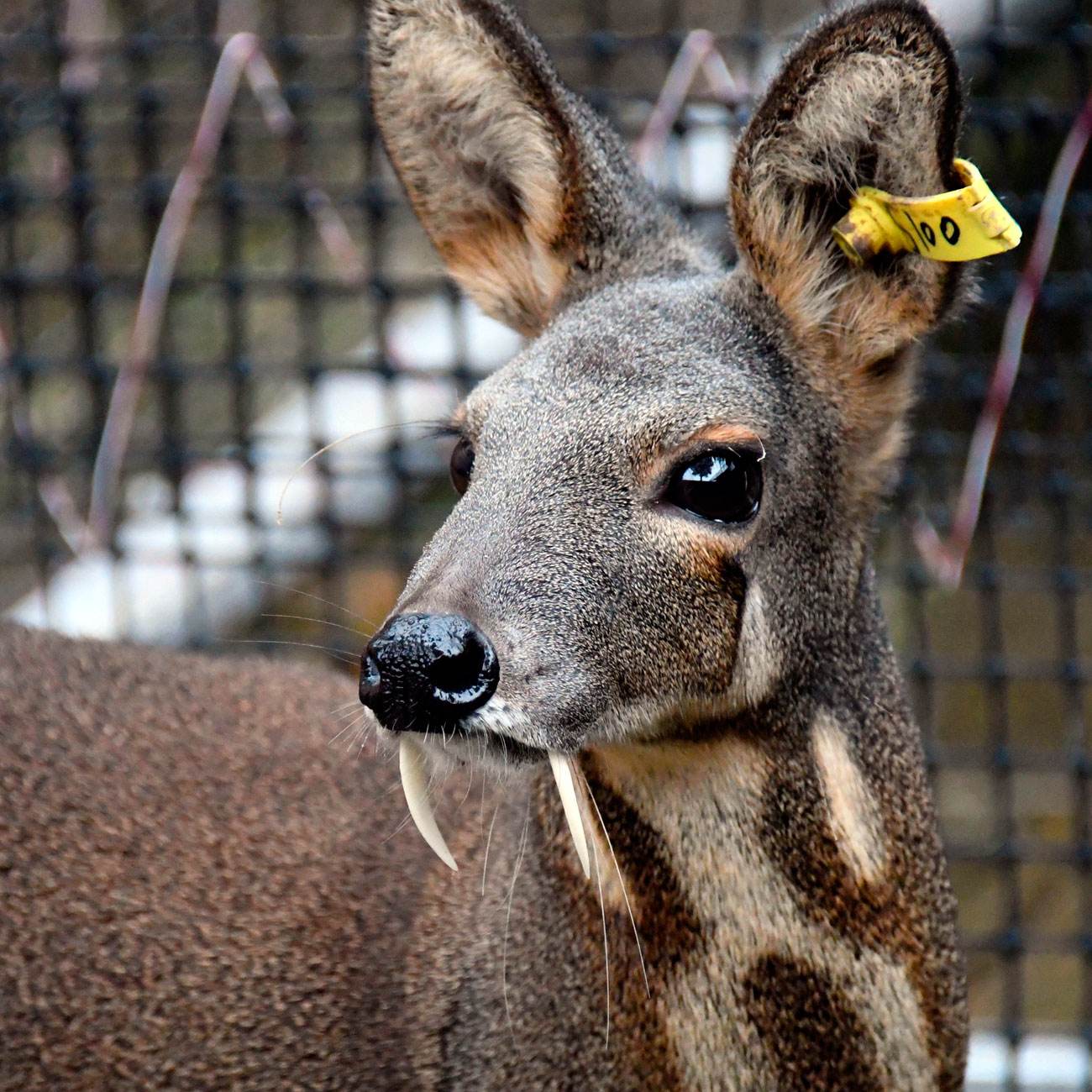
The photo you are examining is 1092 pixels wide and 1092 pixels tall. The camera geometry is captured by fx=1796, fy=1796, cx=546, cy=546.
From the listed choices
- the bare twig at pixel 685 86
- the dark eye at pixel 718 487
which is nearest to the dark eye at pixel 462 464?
the dark eye at pixel 718 487

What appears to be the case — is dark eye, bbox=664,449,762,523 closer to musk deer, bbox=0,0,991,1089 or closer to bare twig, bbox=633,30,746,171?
musk deer, bbox=0,0,991,1089

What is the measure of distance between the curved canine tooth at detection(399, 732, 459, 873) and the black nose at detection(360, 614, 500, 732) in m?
0.07

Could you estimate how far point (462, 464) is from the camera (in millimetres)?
2703

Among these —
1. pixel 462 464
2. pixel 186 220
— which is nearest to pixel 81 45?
pixel 186 220

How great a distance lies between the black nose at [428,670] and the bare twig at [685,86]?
10.2 ft

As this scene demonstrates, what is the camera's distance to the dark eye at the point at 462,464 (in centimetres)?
268

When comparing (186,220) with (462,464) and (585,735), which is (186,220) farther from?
(585,735)

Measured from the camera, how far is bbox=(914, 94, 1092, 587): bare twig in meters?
4.78

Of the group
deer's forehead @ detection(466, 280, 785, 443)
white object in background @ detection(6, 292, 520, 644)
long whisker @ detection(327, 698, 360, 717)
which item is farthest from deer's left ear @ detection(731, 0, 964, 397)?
white object in background @ detection(6, 292, 520, 644)

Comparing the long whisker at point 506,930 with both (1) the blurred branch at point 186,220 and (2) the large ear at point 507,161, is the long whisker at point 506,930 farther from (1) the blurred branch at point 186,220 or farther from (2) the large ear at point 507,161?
(1) the blurred branch at point 186,220

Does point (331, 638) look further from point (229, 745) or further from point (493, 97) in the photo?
point (493, 97)

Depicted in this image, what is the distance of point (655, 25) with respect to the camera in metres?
6.75

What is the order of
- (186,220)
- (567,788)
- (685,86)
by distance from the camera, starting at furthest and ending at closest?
1. (186,220)
2. (685,86)
3. (567,788)

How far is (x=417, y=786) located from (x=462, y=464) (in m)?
0.56
